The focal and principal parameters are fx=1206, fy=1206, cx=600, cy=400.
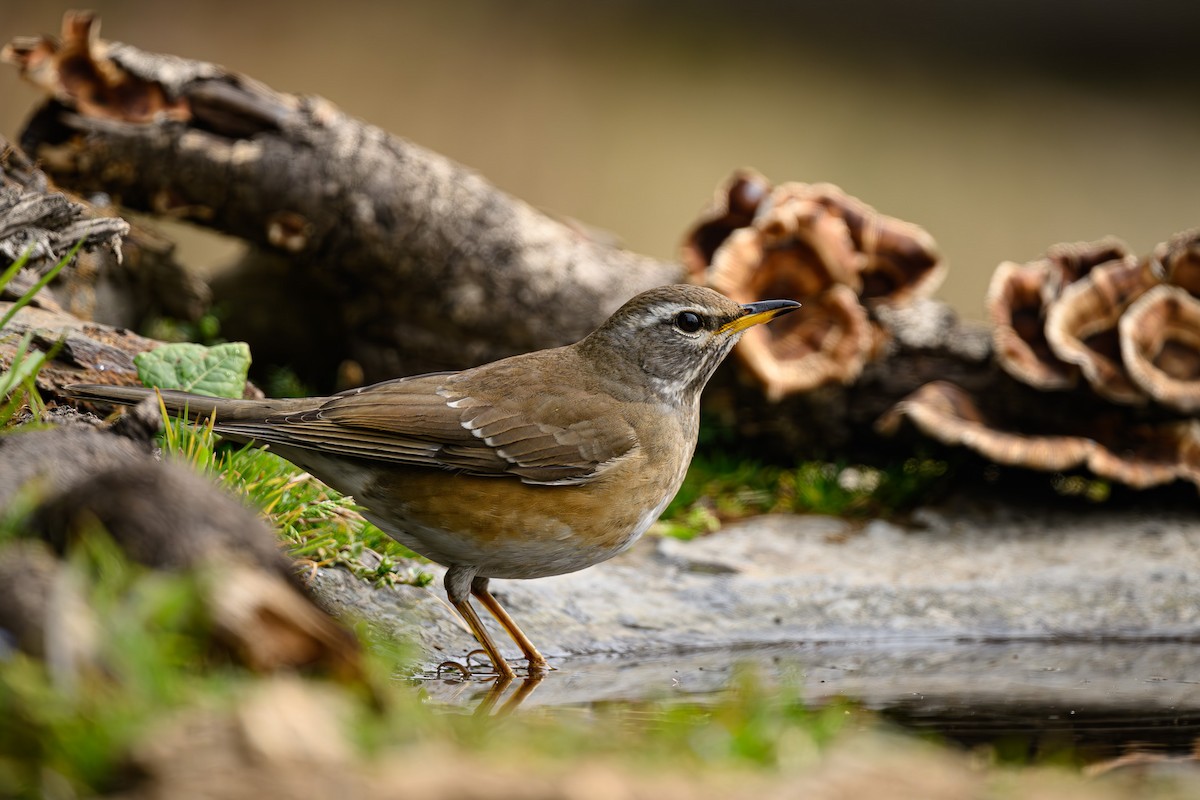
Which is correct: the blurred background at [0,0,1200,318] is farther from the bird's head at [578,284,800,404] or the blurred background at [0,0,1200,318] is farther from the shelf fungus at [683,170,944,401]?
the bird's head at [578,284,800,404]

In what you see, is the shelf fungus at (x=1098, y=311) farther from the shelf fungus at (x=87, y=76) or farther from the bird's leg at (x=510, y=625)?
the shelf fungus at (x=87, y=76)

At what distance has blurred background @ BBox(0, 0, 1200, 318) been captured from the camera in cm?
1130

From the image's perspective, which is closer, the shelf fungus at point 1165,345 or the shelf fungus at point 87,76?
the shelf fungus at point 1165,345

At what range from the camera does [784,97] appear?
1223cm

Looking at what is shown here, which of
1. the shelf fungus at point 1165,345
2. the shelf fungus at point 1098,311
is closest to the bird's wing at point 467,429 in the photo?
the shelf fungus at point 1098,311

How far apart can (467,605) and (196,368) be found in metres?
1.42

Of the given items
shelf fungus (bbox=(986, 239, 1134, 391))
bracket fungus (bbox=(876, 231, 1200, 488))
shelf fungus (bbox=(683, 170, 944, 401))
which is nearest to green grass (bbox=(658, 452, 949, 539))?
bracket fungus (bbox=(876, 231, 1200, 488))

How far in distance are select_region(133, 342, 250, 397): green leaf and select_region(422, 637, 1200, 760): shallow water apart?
1.44 metres

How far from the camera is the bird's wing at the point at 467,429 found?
4414 millimetres

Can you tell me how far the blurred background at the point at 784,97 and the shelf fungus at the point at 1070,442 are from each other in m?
5.98

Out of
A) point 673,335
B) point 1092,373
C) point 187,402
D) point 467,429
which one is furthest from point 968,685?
point 187,402

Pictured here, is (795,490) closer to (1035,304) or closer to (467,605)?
(1035,304)

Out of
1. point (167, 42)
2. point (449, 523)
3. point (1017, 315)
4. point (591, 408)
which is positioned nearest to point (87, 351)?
point (449, 523)

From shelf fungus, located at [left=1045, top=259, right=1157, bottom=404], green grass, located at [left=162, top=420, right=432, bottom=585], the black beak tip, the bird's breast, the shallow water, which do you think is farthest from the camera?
shelf fungus, located at [left=1045, top=259, right=1157, bottom=404]
